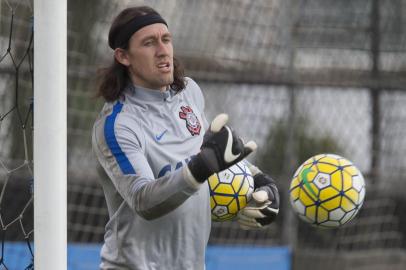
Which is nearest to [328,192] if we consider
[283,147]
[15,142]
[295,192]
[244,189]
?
[295,192]

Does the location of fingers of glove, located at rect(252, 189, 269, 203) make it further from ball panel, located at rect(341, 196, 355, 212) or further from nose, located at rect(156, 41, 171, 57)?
ball panel, located at rect(341, 196, 355, 212)

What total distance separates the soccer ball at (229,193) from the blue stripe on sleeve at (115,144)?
1.85ft

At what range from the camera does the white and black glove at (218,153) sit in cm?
346

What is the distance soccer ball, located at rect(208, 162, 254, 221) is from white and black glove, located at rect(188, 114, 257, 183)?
0.74m

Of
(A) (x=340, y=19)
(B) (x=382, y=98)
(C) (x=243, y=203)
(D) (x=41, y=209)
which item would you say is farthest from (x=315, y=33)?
(D) (x=41, y=209)

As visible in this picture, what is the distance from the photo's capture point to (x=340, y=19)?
9.24 metres

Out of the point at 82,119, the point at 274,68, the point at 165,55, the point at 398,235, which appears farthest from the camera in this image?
the point at 398,235

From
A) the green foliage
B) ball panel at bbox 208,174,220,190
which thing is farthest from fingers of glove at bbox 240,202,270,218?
the green foliage

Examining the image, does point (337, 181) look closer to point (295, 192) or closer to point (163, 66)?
point (295, 192)

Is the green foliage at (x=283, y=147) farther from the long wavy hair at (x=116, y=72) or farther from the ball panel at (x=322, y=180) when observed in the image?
the long wavy hair at (x=116, y=72)

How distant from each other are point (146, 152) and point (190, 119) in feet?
1.05

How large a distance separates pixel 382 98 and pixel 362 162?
611mm

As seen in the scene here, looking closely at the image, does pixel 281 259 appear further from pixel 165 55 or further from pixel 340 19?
pixel 165 55

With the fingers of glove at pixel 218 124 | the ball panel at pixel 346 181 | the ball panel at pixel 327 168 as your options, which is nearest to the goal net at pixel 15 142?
the ball panel at pixel 327 168
